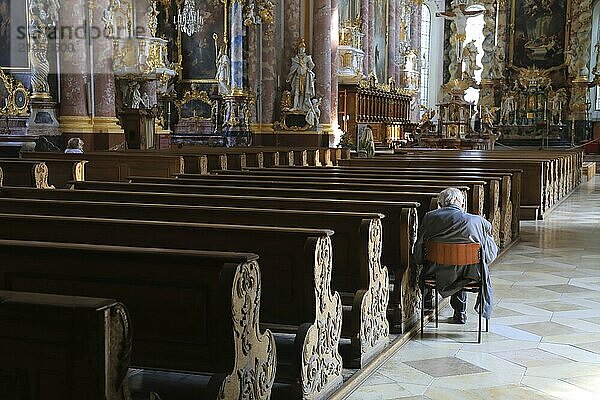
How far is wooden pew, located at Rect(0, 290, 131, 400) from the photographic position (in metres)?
2.46

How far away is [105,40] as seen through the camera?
49.3 ft

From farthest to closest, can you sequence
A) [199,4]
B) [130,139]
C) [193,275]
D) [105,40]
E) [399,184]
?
[199,4]
[130,139]
[105,40]
[399,184]
[193,275]

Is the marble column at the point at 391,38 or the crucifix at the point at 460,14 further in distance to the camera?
the marble column at the point at 391,38

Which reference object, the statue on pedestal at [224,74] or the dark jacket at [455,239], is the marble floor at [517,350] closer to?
the dark jacket at [455,239]

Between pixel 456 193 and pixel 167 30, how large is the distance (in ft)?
58.2

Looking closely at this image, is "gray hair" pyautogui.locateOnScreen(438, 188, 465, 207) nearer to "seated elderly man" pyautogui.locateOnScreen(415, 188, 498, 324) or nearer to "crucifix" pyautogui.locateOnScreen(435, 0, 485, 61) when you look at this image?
"seated elderly man" pyautogui.locateOnScreen(415, 188, 498, 324)

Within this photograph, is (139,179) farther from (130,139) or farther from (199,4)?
(199,4)

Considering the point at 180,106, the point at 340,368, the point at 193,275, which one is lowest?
the point at 340,368

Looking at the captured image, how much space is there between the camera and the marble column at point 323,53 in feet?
67.6

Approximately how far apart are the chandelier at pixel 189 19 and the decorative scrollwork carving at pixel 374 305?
56.2ft

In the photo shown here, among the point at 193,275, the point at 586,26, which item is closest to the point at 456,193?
the point at 193,275

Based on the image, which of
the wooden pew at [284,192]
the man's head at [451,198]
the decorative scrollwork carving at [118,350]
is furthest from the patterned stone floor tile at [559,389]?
the decorative scrollwork carving at [118,350]

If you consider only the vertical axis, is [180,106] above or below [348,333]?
above

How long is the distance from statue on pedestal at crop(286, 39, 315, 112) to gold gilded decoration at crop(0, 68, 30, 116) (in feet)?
25.2
